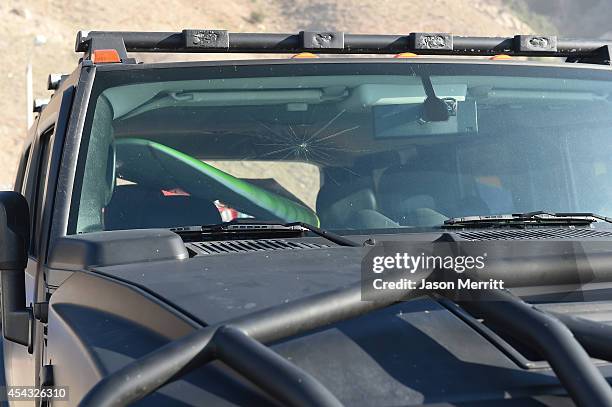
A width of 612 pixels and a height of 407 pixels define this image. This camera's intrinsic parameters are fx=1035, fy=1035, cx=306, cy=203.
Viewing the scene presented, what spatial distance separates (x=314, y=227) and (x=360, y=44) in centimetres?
150

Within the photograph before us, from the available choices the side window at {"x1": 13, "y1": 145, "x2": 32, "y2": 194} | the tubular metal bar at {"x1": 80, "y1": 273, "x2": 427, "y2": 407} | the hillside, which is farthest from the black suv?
the hillside

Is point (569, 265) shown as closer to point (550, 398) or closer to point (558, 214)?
point (550, 398)

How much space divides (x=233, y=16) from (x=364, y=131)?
5072 cm

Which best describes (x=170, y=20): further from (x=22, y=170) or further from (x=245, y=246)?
(x=245, y=246)

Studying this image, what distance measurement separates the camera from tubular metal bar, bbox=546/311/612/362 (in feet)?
6.01

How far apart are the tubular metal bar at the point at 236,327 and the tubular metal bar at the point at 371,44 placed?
2.29 metres

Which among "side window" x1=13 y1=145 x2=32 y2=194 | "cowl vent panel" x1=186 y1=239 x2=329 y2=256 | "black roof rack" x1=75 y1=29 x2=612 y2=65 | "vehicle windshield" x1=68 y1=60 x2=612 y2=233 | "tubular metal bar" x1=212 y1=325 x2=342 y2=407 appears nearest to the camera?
"tubular metal bar" x1=212 y1=325 x2=342 y2=407

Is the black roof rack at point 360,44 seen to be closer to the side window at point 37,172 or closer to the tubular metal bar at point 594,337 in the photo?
the side window at point 37,172

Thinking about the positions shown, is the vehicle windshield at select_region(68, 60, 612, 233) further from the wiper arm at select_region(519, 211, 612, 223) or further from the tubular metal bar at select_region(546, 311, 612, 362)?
the tubular metal bar at select_region(546, 311, 612, 362)

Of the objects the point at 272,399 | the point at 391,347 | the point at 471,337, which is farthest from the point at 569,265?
the point at 272,399

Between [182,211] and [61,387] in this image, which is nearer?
[61,387]

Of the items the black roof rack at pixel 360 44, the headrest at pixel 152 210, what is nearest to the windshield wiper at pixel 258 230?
the headrest at pixel 152 210

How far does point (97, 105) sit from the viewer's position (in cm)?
328

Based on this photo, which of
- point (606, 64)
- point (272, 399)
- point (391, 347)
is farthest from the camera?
point (606, 64)
